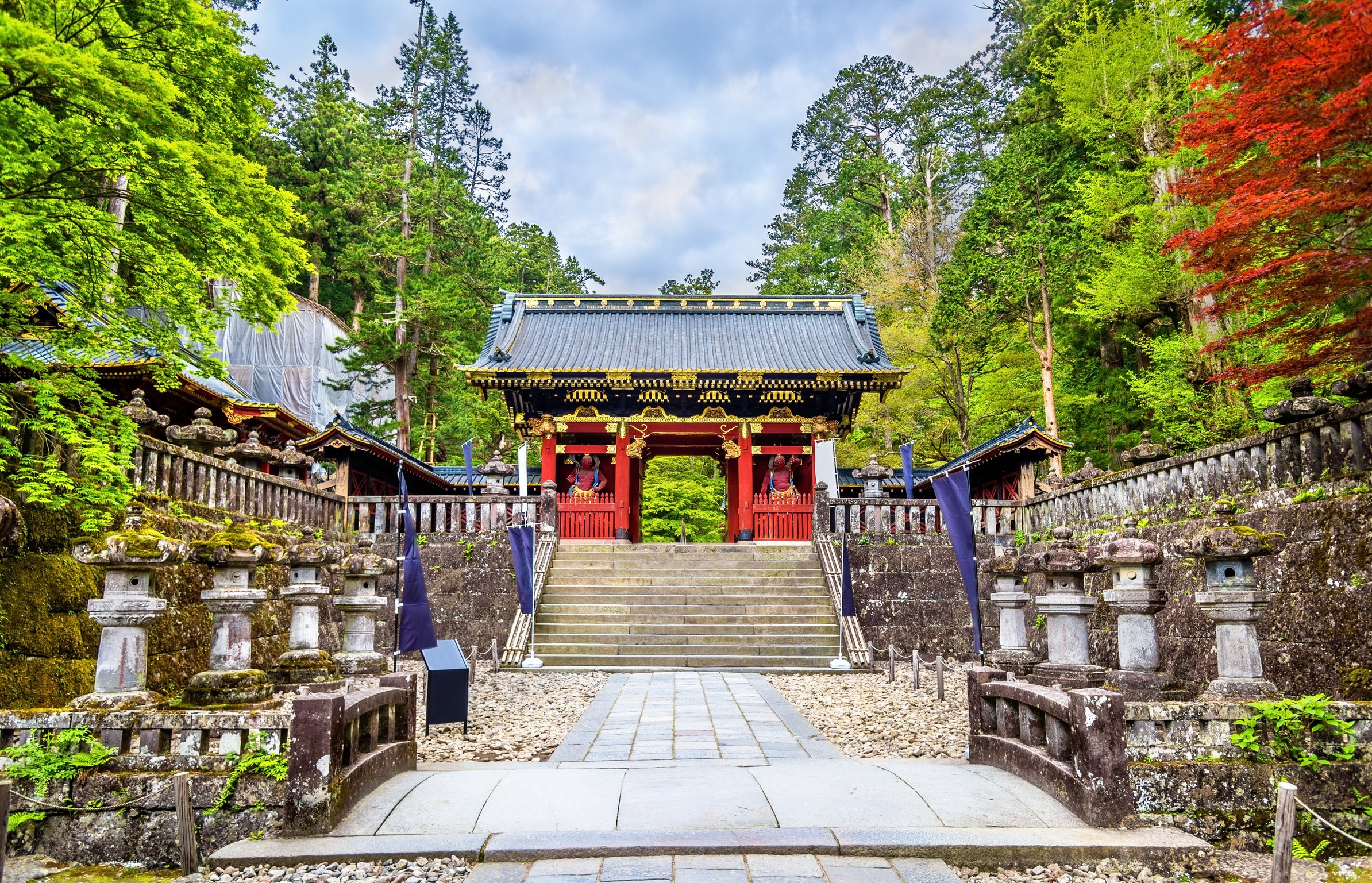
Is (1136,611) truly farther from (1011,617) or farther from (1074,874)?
(1011,617)

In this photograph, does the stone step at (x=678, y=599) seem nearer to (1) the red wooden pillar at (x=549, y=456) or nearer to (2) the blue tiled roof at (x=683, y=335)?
(1) the red wooden pillar at (x=549, y=456)

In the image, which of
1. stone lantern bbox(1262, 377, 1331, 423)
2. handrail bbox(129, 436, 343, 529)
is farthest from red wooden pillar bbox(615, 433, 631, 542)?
stone lantern bbox(1262, 377, 1331, 423)

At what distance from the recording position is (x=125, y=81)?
6445 millimetres

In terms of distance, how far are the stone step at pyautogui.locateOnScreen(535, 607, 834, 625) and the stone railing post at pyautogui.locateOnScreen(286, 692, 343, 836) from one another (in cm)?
858

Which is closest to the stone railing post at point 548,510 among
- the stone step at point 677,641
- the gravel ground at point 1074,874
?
the stone step at point 677,641

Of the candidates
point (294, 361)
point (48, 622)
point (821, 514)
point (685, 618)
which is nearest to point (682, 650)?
point (685, 618)

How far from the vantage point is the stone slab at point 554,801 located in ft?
14.1

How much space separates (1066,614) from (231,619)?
672cm

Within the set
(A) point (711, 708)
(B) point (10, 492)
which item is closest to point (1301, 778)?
(A) point (711, 708)

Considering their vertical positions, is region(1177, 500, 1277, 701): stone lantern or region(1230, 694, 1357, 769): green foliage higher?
region(1177, 500, 1277, 701): stone lantern

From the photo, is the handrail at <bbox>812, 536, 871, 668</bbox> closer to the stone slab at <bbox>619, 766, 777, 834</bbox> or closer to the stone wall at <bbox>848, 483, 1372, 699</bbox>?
the stone wall at <bbox>848, 483, 1372, 699</bbox>

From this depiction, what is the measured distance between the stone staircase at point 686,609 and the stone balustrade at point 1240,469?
14.9 ft

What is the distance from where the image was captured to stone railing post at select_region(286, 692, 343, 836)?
4172 mm

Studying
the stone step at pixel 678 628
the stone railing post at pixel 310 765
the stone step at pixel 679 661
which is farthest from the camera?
the stone step at pixel 678 628
